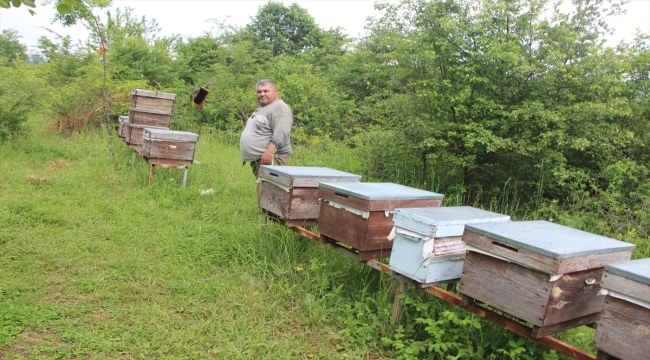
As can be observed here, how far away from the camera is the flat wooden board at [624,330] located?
218 cm

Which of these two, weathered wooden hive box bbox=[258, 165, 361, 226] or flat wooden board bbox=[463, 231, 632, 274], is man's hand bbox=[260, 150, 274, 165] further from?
flat wooden board bbox=[463, 231, 632, 274]

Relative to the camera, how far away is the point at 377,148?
8.37m

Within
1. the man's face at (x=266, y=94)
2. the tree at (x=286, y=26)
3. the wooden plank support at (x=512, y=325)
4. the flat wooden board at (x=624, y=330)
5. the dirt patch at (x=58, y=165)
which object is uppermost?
the tree at (x=286, y=26)

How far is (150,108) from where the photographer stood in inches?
345

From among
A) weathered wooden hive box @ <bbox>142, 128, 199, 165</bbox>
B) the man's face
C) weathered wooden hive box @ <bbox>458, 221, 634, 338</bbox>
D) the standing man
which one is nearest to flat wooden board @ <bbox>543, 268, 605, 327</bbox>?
weathered wooden hive box @ <bbox>458, 221, 634, 338</bbox>

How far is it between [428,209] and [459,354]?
1.00 metres

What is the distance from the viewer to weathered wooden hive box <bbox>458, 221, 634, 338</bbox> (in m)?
2.46

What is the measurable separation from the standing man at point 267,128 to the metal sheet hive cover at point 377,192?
1.77 metres

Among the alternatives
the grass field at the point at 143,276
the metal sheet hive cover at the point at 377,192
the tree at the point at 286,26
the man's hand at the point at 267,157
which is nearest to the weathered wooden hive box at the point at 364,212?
the metal sheet hive cover at the point at 377,192

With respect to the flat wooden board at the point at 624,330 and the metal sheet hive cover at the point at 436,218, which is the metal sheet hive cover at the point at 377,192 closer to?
the metal sheet hive cover at the point at 436,218

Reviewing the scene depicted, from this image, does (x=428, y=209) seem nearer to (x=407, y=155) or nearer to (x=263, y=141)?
(x=263, y=141)

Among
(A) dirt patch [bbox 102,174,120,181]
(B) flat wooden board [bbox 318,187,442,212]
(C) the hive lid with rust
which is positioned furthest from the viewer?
(A) dirt patch [bbox 102,174,120,181]

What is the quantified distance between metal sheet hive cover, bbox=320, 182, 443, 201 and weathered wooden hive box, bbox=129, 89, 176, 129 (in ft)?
19.6

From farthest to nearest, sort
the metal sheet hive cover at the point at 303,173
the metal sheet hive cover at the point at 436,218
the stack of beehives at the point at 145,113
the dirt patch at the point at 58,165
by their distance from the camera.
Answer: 1. the stack of beehives at the point at 145,113
2. the dirt patch at the point at 58,165
3. the metal sheet hive cover at the point at 303,173
4. the metal sheet hive cover at the point at 436,218
